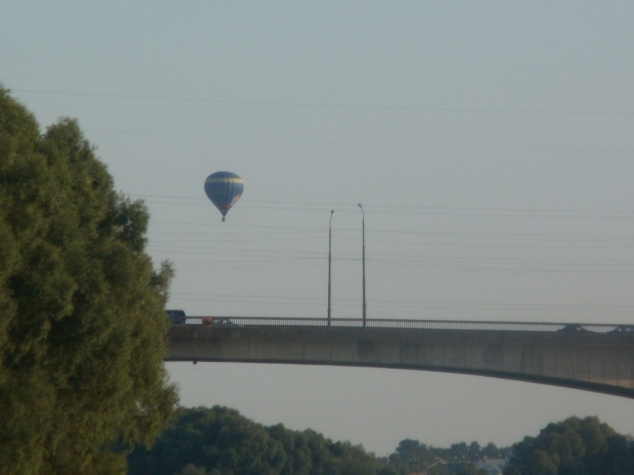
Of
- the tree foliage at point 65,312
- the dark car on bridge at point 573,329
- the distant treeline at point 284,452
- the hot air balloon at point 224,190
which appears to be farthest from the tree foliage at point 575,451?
the tree foliage at point 65,312

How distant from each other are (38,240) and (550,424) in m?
137

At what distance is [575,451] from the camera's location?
141 meters

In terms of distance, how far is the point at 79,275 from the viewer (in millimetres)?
24703

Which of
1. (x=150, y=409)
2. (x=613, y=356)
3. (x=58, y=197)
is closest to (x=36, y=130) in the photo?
(x=58, y=197)

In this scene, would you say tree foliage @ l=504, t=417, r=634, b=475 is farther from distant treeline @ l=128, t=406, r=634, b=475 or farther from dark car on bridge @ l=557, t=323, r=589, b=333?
dark car on bridge @ l=557, t=323, r=589, b=333

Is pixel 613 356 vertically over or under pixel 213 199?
under

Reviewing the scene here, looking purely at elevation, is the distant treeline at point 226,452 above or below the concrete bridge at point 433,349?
below

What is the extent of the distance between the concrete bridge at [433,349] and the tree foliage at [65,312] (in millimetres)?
23182

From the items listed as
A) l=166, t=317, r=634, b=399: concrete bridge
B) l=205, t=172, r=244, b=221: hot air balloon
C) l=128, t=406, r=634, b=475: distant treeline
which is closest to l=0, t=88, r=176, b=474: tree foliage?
l=166, t=317, r=634, b=399: concrete bridge

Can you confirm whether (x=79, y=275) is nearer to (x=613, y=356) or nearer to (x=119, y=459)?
(x=119, y=459)

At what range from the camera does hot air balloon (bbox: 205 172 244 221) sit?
223 ft

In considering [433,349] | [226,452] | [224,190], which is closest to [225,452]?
[226,452]

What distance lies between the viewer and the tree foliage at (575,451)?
13700 centimetres

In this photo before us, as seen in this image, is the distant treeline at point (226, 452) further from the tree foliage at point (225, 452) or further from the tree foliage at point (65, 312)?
the tree foliage at point (65, 312)
